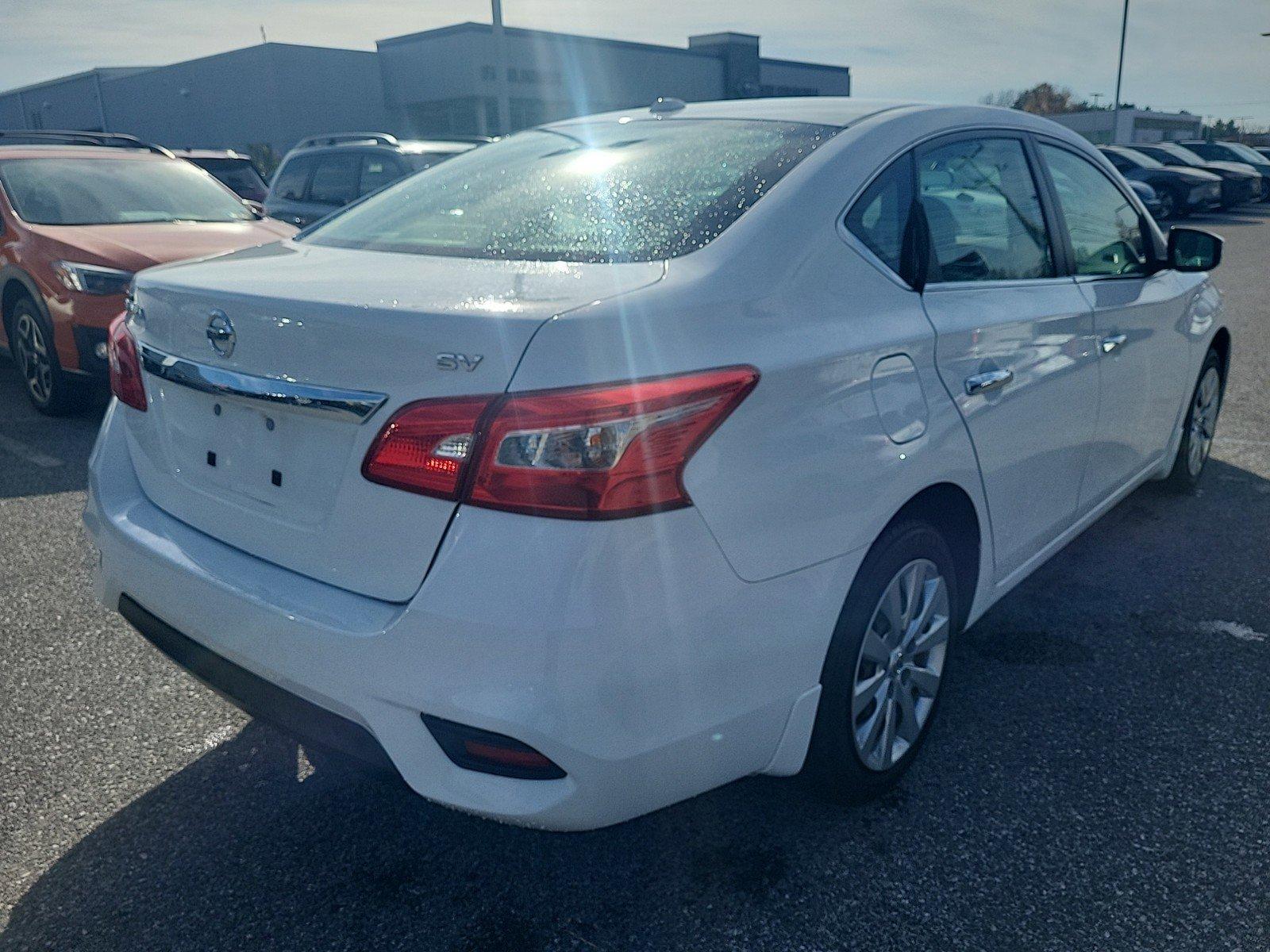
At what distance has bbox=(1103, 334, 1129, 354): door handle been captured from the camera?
130 inches

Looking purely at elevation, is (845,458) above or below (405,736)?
above

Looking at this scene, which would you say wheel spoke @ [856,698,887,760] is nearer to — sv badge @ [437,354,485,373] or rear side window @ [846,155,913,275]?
rear side window @ [846,155,913,275]

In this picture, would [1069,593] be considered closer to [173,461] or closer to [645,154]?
[645,154]

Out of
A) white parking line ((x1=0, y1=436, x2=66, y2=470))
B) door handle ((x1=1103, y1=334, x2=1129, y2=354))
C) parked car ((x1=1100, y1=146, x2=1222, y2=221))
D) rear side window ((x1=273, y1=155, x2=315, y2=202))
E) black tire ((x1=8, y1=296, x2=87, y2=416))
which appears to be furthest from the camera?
parked car ((x1=1100, y1=146, x2=1222, y2=221))

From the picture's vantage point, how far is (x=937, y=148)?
282 centimetres

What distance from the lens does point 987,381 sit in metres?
2.64

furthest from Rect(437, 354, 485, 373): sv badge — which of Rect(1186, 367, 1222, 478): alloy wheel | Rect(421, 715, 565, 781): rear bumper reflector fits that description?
Rect(1186, 367, 1222, 478): alloy wheel

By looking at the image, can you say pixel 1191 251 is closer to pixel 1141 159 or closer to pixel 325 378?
pixel 325 378

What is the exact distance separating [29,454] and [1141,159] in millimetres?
21770

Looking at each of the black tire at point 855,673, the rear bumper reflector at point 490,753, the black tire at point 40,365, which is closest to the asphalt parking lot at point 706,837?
the black tire at point 855,673

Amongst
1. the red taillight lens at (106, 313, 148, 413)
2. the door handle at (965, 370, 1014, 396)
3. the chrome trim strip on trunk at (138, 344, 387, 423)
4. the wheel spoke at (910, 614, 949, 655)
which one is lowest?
the wheel spoke at (910, 614, 949, 655)

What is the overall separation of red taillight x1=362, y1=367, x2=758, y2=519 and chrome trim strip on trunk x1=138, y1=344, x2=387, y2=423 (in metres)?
0.11

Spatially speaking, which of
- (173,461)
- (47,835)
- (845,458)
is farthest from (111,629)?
(845,458)

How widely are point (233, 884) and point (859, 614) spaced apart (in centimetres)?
145
